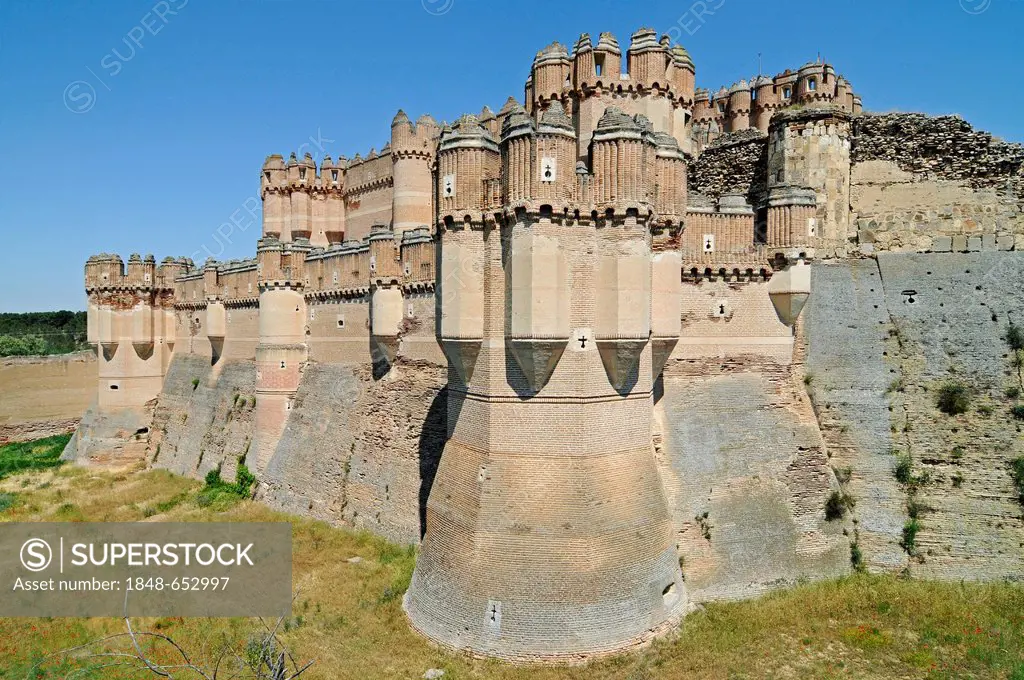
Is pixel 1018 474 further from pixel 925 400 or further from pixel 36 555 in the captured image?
pixel 36 555

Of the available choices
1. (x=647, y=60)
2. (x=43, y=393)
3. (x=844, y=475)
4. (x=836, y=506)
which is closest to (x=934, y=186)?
(x=844, y=475)

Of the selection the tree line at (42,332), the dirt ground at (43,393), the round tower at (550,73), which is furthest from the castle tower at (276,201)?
the tree line at (42,332)

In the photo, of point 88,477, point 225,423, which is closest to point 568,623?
point 225,423

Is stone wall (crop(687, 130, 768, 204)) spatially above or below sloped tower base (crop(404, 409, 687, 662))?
above

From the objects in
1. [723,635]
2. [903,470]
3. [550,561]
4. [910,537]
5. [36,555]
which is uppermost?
[903,470]

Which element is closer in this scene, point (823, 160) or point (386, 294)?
point (823, 160)

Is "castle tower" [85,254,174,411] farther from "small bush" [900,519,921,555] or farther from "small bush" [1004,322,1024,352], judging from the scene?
"small bush" [1004,322,1024,352]

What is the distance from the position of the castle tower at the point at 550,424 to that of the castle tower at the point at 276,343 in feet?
50.2

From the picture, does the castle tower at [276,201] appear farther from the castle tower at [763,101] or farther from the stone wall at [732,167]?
the castle tower at [763,101]

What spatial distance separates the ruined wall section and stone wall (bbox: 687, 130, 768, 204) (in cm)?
306

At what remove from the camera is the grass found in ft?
125

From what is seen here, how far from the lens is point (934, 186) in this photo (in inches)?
843

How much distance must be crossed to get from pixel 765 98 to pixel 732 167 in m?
15.9

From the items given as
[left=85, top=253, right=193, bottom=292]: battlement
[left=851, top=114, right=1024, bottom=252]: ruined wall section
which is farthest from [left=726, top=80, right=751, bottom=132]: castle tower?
[left=85, top=253, right=193, bottom=292]: battlement
